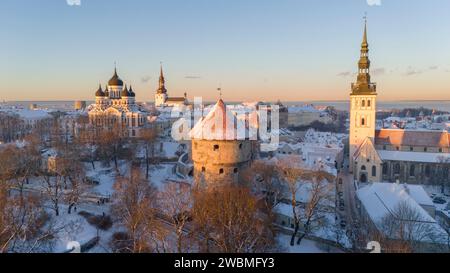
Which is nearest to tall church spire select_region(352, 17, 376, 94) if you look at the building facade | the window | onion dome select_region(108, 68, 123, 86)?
the window

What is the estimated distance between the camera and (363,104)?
123 feet

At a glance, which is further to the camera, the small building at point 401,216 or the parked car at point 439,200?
the parked car at point 439,200

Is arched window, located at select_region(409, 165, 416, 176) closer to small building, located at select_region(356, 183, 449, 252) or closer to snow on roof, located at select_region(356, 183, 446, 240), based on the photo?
small building, located at select_region(356, 183, 449, 252)

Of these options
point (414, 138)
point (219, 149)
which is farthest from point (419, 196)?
point (414, 138)

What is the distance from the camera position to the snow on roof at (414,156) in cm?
3377

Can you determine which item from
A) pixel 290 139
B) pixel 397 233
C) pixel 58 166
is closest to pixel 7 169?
pixel 58 166

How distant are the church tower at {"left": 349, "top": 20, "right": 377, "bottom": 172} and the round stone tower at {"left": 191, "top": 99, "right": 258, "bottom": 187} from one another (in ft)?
72.2

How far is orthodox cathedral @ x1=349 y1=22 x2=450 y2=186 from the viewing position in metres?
33.8

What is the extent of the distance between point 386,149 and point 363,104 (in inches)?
240

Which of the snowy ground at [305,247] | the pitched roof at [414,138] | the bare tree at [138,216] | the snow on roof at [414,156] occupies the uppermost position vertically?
the pitched roof at [414,138]

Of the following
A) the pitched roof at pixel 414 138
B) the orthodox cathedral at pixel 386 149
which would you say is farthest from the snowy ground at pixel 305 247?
the pitched roof at pixel 414 138

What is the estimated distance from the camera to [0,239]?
1341 centimetres

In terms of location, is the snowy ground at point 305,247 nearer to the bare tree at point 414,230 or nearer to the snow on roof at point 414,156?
the bare tree at point 414,230
